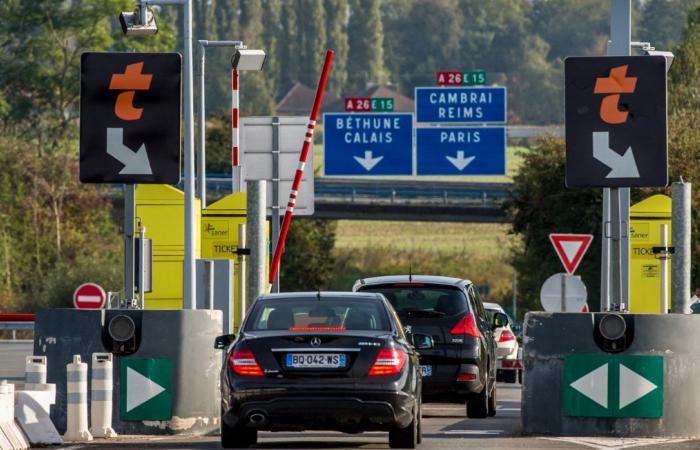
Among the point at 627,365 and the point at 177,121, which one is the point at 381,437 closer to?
the point at 627,365

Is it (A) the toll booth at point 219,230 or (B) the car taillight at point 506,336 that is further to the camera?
(B) the car taillight at point 506,336

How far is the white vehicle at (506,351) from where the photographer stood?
32219 millimetres

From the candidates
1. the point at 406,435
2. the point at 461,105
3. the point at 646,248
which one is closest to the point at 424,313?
the point at 406,435

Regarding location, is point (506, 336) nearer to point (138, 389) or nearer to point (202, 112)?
point (202, 112)

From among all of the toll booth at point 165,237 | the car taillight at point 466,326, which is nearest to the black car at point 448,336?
the car taillight at point 466,326

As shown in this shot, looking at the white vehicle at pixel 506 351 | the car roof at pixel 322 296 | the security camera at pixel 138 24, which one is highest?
the security camera at pixel 138 24

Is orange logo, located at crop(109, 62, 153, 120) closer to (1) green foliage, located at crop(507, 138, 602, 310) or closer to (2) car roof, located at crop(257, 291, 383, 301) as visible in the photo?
(2) car roof, located at crop(257, 291, 383, 301)

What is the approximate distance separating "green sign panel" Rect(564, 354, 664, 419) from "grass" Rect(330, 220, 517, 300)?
72.5 metres

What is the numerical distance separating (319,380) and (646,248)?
1542 centimetres

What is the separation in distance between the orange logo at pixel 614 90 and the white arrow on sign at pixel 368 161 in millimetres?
32076

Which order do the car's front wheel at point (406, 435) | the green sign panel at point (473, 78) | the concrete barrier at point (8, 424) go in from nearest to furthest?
the concrete barrier at point (8, 424), the car's front wheel at point (406, 435), the green sign panel at point (473, 78)

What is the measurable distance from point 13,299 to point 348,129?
978 inches

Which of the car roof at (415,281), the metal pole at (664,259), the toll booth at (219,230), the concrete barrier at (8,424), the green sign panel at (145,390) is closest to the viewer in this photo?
the concrete barrier at (8,424)

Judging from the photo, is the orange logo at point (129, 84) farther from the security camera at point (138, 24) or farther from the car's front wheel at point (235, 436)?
the security camera at point (138, 24)
